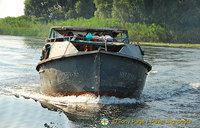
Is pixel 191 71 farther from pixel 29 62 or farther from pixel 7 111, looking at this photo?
pixel 7 111

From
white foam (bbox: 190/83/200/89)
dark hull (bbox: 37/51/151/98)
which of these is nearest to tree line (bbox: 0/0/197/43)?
white foam (bbox: 190/83/200/89)

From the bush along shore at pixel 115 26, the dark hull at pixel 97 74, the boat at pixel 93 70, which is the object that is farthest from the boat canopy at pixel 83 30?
the bush along shore at pixel 115 26

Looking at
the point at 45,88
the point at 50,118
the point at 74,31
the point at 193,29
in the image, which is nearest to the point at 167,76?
the point at 74,31

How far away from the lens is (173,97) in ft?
39.9

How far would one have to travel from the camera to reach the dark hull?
955 cm

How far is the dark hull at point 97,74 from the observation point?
9.55 m

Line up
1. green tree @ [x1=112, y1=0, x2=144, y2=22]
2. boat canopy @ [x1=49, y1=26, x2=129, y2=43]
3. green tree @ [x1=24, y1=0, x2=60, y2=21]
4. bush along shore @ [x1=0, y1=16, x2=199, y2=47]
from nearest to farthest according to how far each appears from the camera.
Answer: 1. boat canopy @ [x1=49, y1=26, x2=129, y2=43]
2. bush along shore @ [x1=0, y1=16, x2=199, y2=47]
3. green tree @ [x1=112, y1=0, x2=144, y2=22]
4. green tree @ [x1=24, y1=0, x2=60, y2=21]

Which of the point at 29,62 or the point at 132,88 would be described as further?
the point at 29,62

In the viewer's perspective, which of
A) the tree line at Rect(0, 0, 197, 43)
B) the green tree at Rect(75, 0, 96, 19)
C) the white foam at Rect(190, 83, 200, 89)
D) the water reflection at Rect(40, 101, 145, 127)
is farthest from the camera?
the green tree at Rect(75, 0, 96, 19)

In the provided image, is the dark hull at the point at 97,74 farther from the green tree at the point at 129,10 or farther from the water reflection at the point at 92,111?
the green tree at the point at 129,10

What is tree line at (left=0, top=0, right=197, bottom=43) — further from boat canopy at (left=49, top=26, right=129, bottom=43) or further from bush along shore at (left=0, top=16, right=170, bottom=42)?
boat canopy at (left=49, top=26, right=129, bottom=43)

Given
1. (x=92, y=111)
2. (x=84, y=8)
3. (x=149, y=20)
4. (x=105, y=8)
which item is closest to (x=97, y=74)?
(x=92, y=111)

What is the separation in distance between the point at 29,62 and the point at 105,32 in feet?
33.5

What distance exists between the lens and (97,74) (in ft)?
31.5
